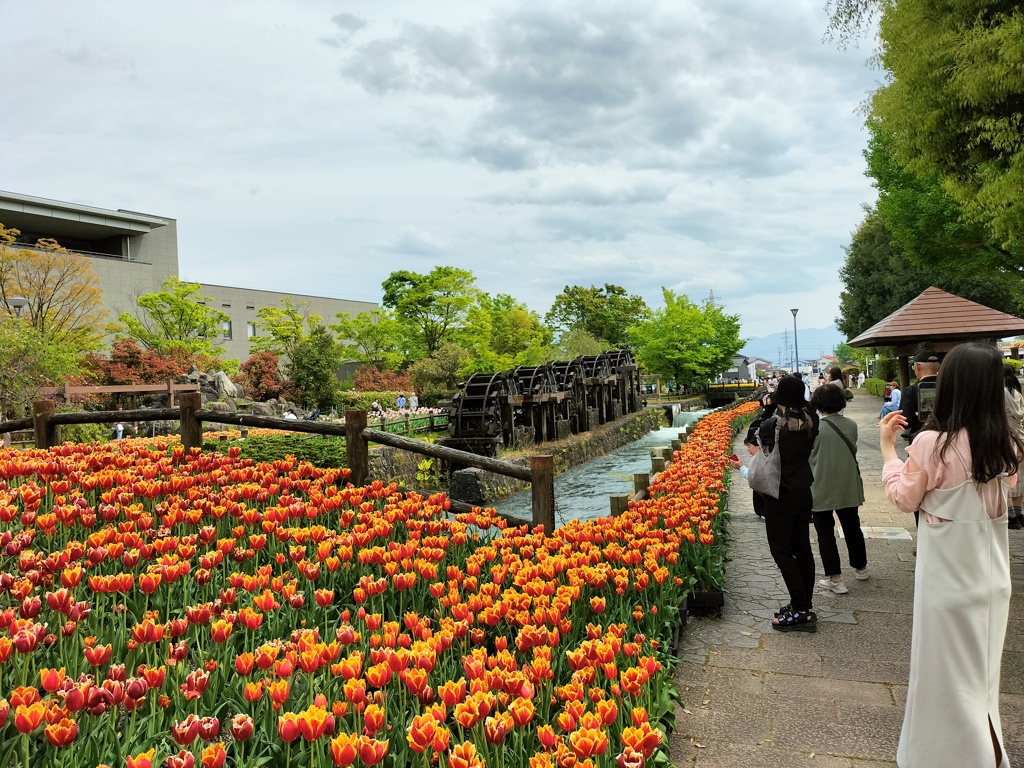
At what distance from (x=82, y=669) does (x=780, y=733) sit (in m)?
2.90

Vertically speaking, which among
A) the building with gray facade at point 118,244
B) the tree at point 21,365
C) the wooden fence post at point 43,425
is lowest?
the wooden fence post at point 43,425

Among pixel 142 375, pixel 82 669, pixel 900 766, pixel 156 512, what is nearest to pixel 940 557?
pixel 900 766

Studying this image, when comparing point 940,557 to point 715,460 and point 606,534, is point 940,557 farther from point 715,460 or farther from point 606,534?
point 715,460

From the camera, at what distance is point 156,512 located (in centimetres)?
440

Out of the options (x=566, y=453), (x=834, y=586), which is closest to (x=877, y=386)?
(x=566, y=453)

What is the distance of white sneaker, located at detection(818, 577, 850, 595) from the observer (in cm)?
510

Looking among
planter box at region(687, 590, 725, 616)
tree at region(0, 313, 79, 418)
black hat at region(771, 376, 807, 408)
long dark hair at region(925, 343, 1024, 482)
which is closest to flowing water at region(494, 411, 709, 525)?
planter box at region(687, 590, 725, 616)

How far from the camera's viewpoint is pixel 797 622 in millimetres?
4379

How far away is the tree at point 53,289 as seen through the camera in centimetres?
2772

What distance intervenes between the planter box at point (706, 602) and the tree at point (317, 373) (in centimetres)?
2847

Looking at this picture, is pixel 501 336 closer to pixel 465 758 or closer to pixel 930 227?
pixel 930 227

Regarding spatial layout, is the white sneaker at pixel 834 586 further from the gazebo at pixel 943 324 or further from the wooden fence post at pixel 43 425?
the wooden fence post at pixel 43 425

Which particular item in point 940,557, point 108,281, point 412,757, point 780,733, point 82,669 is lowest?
point 780,733

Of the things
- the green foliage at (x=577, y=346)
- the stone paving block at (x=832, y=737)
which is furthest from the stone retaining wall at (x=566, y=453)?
the green foliage at (x=577, y=346)
